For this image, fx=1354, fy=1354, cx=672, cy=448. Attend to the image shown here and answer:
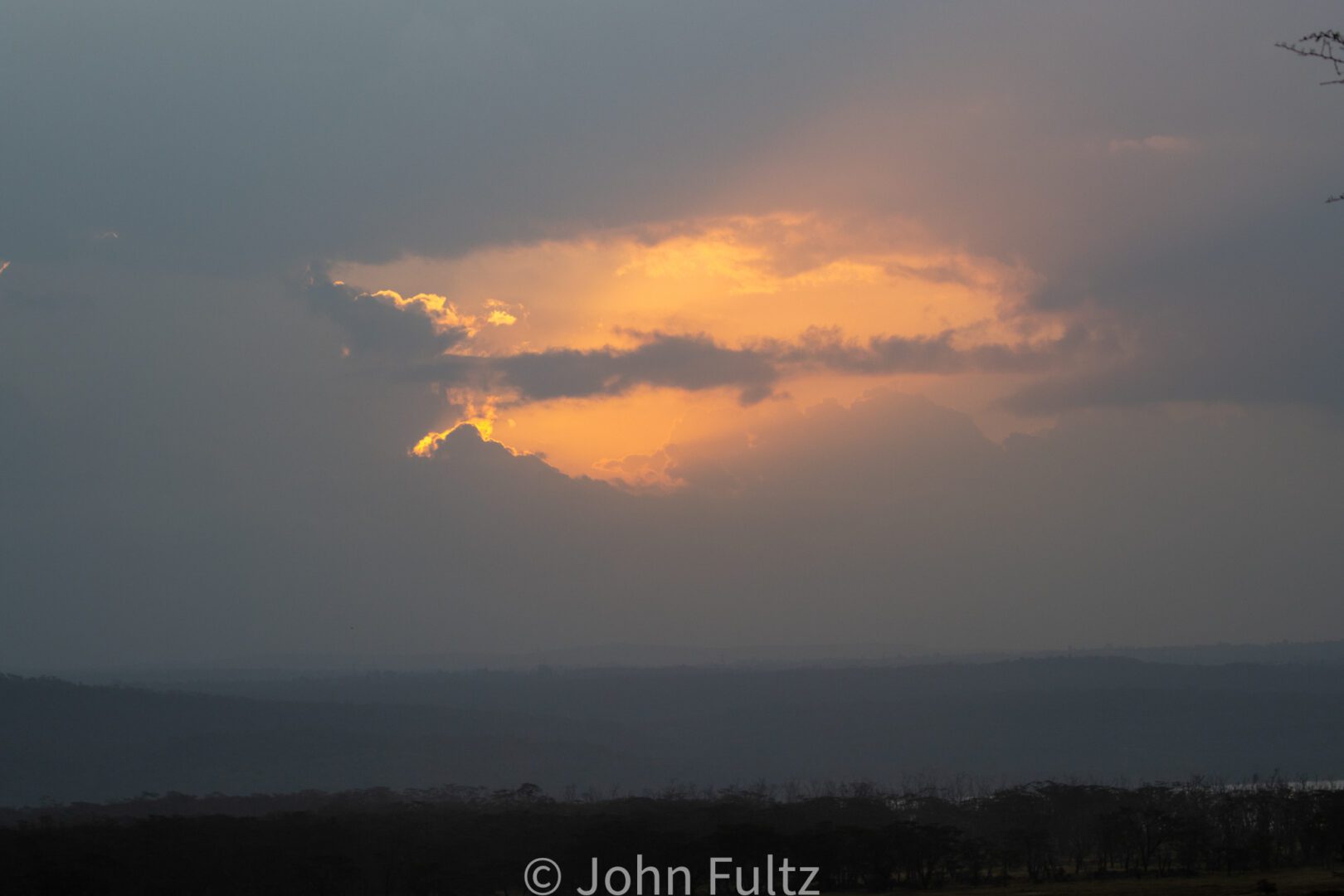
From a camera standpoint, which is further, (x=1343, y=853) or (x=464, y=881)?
(x=464, y=881)

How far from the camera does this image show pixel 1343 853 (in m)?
98.3

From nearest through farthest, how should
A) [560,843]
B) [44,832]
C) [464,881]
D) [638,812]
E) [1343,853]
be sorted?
[1343,853], [464,881], [560,843], [44,832], [638,812]

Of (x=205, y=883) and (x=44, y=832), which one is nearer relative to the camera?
(x=205, y=883)

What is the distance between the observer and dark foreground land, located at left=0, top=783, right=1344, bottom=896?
101 m

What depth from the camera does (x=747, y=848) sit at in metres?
104

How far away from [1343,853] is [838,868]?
3642 centimetres

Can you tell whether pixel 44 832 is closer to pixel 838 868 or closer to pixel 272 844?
pixel 272 844

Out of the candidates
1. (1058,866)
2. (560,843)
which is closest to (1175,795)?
(1058,866)

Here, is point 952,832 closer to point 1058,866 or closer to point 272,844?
point 1058,866

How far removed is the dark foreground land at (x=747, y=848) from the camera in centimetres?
10119

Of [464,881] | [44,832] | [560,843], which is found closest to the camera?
[464,881]

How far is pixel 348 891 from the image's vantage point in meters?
109

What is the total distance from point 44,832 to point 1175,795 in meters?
110

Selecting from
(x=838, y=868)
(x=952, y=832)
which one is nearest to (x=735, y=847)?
(x=838, y=868)
